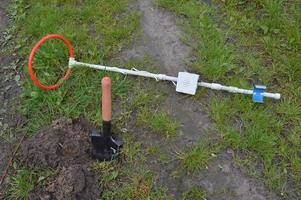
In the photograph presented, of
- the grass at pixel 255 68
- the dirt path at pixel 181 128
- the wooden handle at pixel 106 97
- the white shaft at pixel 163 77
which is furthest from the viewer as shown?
the white shaft at pixel 163 77

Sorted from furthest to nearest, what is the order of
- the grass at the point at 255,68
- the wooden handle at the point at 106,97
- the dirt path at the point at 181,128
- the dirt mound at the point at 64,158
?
1. the grass at the point at 255,68
2. the dirt path at the point at 181,128
3. the dirt mound at the point at 64,158
4. the wooden handle at the point at 106,97

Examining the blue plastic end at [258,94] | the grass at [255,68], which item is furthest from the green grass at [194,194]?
the blue plastic end at [258,94]

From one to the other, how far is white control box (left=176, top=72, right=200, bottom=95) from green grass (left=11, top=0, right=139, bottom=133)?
46 centimetres

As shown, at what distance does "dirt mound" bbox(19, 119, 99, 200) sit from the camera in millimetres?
2914

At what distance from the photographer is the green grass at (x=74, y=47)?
3463 millimetres

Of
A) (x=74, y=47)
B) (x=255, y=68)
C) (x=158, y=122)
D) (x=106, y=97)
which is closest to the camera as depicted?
(x=106, y=97)

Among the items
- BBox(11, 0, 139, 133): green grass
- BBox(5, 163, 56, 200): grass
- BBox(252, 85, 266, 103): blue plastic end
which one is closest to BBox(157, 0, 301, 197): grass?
BBox(252, 85, 266, 103): blue plastic end

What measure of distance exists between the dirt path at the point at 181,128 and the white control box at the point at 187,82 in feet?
0.26

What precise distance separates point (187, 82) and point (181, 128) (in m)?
0.39

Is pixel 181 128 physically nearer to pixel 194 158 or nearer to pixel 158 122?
pixel 158 122

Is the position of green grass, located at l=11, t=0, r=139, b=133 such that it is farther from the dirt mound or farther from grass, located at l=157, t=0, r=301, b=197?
grass, located at l=157, t=0, r=301, b=197

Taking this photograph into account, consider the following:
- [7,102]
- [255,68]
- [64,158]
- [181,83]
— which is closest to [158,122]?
[181,83]

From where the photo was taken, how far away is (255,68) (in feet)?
12.1

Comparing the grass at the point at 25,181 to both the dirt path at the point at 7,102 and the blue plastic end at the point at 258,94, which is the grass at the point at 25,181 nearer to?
the dirt path at the point at 7,102
